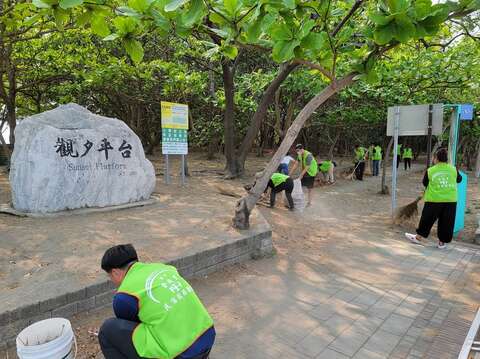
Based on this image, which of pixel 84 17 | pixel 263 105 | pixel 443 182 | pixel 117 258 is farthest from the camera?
pixel 263 105

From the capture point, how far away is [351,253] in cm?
624

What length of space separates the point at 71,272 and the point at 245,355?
6.82 ft

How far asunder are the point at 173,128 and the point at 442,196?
6305 mm

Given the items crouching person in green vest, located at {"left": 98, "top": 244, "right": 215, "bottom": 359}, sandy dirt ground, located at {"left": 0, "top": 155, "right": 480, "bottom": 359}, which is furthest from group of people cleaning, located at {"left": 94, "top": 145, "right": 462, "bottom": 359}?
sandy dirt ground, located at {"left": 0, "top": 155, "right": 480, "bottom": 359}

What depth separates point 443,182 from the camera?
6145mm

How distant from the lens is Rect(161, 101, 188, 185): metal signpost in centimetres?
922

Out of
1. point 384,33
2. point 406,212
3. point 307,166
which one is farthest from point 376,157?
point 384,33

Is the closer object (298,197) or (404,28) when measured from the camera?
(404,28)

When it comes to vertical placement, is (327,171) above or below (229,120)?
below

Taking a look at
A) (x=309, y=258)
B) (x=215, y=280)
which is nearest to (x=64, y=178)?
(x=215, y=280)

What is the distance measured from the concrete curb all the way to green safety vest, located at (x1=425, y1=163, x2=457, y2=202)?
9.79 ft

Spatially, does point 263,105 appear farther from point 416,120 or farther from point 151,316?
point 151,316

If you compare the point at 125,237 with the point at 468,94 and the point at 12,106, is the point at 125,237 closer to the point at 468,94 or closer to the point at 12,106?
the point at 12,106

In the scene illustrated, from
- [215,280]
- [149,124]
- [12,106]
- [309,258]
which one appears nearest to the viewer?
[215,280]
